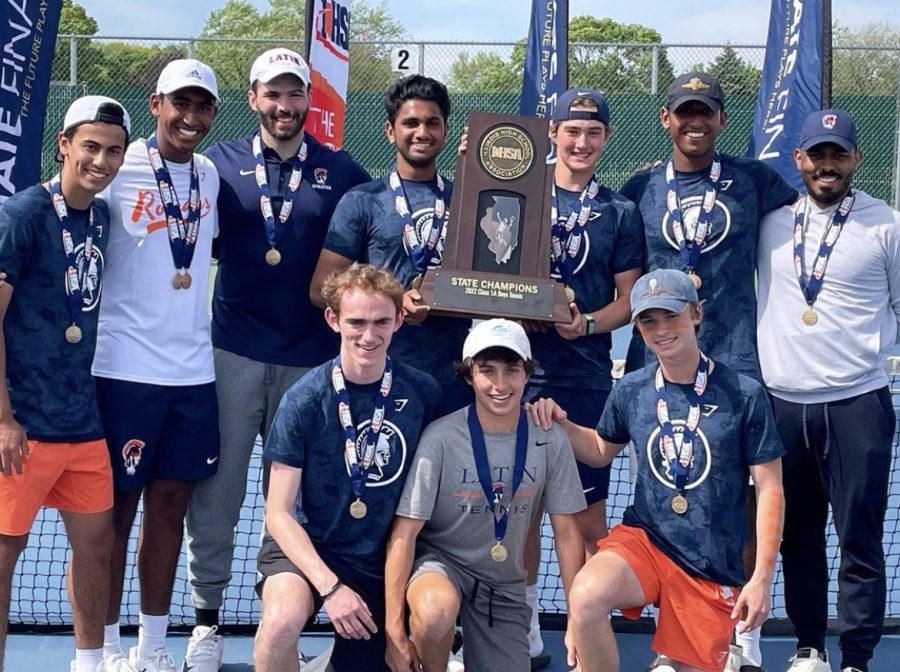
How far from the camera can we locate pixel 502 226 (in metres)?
4.53

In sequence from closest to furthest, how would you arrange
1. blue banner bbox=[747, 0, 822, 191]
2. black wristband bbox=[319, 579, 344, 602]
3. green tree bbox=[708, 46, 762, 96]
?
black wristband bbox=[319, 579, 344, 602] → blue banner bbox=[747, 0, 822, 191] → green tree bbox=[708, 46, 762, 96]

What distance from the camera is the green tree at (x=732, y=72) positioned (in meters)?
15.7

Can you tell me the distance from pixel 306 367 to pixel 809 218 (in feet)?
7.05

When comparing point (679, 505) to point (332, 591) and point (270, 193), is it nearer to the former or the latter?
point (332, 591)

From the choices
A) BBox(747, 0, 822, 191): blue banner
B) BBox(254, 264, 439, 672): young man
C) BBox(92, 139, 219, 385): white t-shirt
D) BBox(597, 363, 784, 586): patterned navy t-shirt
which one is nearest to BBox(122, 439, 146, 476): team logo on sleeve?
BBox(92, 139, 219, 385): white t-shirt

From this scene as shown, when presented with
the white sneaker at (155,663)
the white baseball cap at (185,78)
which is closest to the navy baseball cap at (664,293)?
the white baseball cap at (185,78)

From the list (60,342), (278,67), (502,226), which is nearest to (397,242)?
(502,226)

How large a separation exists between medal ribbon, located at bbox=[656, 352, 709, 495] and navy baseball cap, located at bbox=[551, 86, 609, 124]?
1.15 meters

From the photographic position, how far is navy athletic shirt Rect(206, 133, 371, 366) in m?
4.68

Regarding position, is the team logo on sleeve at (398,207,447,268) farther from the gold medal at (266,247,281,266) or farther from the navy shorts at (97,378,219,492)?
the navy shorts at (97,378,219,492)

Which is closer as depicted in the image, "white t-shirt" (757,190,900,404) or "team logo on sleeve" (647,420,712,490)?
"team logo on sleeve" (647,420,712,490)

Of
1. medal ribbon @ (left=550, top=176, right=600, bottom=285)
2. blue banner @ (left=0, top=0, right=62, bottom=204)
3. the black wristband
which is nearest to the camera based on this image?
the black wristband

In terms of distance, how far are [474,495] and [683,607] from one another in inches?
33.5

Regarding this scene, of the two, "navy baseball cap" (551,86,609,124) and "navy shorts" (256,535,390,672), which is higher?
"navy baseball cap" (551,86,609,124)
